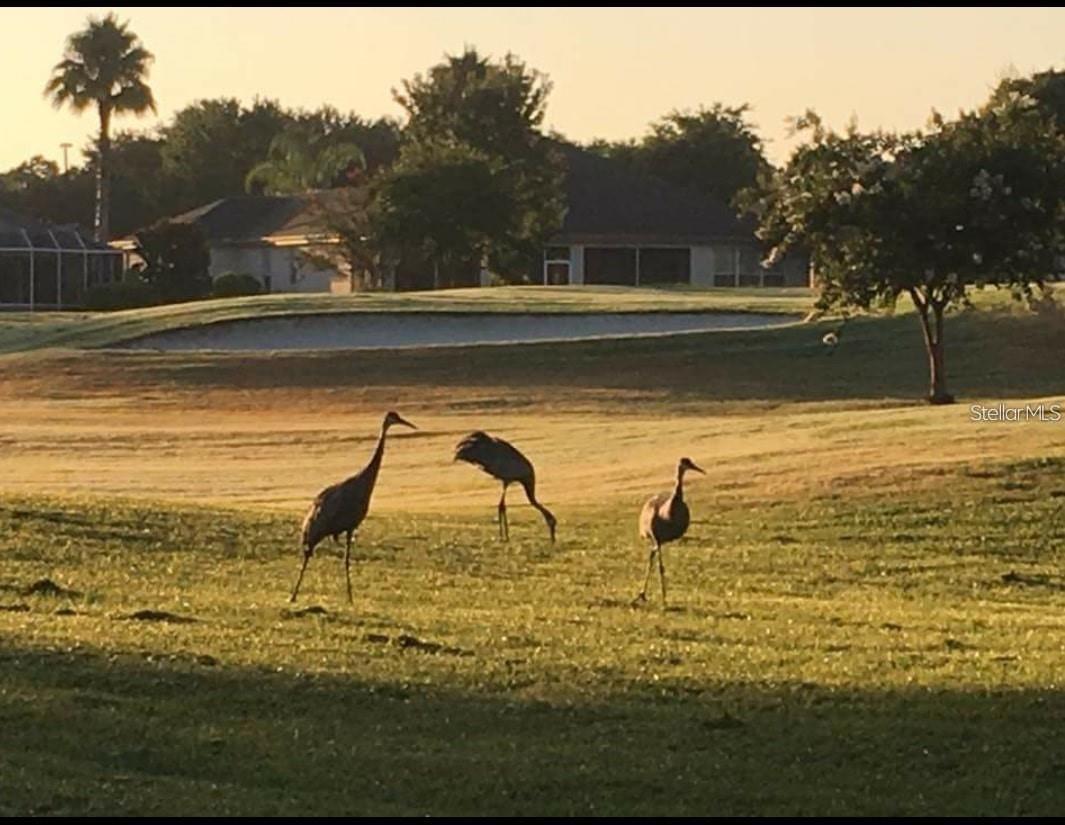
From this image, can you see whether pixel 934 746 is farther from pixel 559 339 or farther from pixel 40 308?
pixel 40 308

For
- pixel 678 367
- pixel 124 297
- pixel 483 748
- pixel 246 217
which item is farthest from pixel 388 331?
pixel 483 748

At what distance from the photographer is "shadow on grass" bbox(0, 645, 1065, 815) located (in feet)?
31.8

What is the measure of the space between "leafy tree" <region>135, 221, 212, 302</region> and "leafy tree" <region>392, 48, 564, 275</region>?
8.84 metres

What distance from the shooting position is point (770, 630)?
51.8 ft

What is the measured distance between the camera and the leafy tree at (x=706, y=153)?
113 metres

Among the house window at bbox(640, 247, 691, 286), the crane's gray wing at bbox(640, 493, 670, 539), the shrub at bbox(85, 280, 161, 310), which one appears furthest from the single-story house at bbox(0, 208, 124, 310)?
the crane's gray wing at bbox(640, 493, 670, 539)

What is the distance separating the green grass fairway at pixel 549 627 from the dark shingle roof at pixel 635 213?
49563mm

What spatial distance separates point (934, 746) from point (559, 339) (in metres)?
43.4

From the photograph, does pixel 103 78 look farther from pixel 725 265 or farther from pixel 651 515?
pixel 651 515

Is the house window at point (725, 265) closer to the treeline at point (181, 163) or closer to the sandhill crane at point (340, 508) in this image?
the treeline at point (181, 163)

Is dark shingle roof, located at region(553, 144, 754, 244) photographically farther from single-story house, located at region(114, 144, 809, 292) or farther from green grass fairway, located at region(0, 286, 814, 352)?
green grass fairway, located at region(0, 286, 814, 352)

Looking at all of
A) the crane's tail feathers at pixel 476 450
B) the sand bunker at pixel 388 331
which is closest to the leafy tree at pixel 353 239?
the sand bunker at pixel 388 331

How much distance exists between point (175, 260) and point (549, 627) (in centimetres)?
6781

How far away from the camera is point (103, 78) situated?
9794cm
